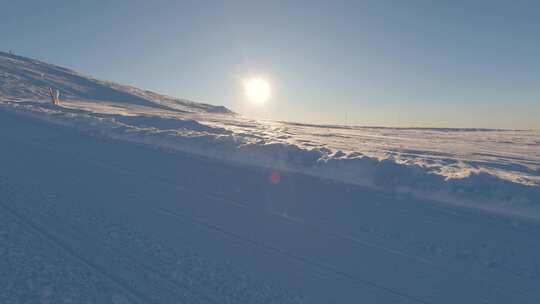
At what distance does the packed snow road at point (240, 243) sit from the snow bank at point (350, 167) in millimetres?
832

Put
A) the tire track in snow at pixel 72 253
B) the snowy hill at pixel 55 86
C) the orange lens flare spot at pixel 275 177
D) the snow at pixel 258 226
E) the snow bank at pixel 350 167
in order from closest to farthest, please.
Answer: the tire track in snow at pixel 72 253 < the snow at pixel 258 226 < the snow bank at pixel 350 167 < the orange lens flare spot at pixel 275 177 < the snowy hill at pixel 55 86

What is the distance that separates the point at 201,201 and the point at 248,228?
240 cm

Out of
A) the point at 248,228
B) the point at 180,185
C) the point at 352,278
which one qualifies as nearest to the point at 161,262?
the point at 248,228

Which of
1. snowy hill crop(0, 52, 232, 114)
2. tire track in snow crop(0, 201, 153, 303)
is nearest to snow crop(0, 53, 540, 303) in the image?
tire track in snow crop(0, 201, 153, 303)

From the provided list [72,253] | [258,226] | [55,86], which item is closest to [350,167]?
[258,226]

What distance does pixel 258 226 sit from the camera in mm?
10766

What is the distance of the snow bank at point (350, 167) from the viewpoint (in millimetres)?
12852

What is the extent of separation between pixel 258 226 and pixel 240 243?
3.62ft

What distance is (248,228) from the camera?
1059 centimetres

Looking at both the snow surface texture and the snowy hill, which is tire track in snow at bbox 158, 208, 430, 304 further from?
the snowy hill

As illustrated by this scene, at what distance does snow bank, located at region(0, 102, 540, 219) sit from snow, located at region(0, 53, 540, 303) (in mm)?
75

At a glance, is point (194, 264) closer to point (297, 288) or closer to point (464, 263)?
point (297, 288)

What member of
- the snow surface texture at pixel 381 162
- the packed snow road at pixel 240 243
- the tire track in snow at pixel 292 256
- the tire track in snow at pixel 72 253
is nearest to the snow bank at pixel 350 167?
the snow surface texture at pixel 381 162

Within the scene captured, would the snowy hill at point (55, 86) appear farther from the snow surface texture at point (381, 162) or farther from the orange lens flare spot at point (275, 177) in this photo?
the orange lens flare spot at point (275, 177)
